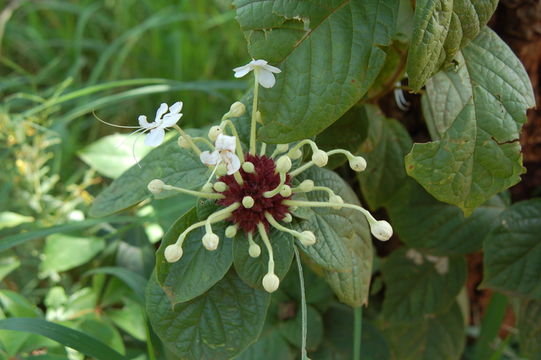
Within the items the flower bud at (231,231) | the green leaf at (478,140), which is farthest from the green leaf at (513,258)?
the flower bud at (231,231)

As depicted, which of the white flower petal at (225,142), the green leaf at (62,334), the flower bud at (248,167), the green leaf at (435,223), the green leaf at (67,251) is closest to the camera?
the white flower petal at (225,142)

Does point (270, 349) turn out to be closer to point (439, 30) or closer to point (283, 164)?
point (283, 164)

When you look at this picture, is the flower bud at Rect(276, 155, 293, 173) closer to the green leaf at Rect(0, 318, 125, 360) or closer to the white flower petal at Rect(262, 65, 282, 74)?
the white flower petal at Rect(262, 65, 282, 74)

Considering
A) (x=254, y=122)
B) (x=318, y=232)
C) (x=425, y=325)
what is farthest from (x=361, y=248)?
(x=425, y=325)

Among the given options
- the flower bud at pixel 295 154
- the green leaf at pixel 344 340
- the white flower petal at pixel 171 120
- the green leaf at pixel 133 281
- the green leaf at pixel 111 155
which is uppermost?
the white flower petal at pixel 171 120

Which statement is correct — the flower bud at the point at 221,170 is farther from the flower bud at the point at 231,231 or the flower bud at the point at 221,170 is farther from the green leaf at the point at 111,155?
the green leaf at the point at 111,155

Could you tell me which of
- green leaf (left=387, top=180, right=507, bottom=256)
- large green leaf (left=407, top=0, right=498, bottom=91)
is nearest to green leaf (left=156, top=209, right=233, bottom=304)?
large green leaf (left=407, top=0, right=498, bottom=91)
